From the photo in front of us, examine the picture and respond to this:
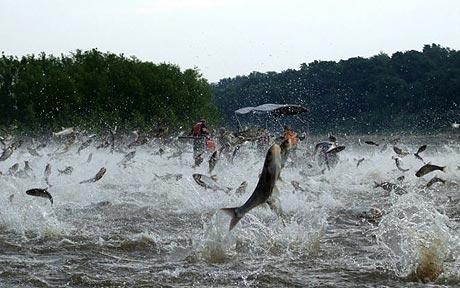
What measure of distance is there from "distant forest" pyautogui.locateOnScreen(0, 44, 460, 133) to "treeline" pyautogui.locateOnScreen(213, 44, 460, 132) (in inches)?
4.6

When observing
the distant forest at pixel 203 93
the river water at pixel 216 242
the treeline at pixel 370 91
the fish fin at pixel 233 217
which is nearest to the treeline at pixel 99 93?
the distant forest at pixel 203 93

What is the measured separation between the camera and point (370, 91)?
92312 mm

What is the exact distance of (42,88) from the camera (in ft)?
184

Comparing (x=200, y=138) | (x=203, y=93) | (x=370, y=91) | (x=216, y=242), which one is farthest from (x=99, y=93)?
(x=216, y=242)

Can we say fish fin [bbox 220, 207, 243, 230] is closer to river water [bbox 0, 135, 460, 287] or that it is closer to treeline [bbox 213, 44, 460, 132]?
river water [bbox 0, 135, 460, 287]

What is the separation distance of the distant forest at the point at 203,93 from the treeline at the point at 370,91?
117mm

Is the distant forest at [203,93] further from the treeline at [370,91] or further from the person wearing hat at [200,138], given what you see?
the person wearing hat at [200,138]

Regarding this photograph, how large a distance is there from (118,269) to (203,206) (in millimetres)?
6234

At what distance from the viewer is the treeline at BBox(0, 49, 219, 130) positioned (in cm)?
5438

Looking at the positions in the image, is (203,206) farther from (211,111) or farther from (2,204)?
(211,111)

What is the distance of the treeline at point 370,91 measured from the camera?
84.4m

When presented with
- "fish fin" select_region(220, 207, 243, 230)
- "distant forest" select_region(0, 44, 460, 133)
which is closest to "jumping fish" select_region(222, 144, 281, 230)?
"fish fin" select_region(220, 207, 243, 230)

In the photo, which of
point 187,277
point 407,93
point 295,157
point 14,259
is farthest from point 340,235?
point 407,93

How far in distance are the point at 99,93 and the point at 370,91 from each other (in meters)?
43.7
